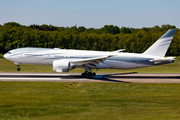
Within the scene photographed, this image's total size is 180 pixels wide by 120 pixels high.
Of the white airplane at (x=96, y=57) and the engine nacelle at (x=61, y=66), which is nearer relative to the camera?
the engine nacelle at (x=61, y=66)

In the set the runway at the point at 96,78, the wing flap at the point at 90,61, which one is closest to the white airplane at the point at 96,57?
the wing flap at the point at 90,61

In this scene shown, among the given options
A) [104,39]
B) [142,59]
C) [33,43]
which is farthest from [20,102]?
[104,39]

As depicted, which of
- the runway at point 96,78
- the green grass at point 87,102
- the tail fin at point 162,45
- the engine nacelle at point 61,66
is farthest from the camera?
the tail fin at point 162,45

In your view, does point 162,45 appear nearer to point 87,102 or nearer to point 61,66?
point 61,66

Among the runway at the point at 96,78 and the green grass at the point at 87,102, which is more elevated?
the runway at the point at 96,78

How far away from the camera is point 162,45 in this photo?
39906mm

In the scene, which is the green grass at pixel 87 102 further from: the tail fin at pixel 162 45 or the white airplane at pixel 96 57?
the tail fin at pixel 162 45

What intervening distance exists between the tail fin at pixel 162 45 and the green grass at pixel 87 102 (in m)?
9.07

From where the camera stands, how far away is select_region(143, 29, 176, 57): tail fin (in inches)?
1560

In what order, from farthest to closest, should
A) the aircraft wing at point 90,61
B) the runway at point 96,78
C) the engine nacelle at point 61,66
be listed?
the engine nacelle at point 61,66
the aircraft wing at point 90,61
the runway at point 96,78

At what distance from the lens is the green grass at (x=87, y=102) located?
18.3 metres

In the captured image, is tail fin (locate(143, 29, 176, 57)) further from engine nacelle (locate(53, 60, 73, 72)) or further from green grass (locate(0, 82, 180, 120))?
engine nacelle (locate(53, 60, 73, 72))

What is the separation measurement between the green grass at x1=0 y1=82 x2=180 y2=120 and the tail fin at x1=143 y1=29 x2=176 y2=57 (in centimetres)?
907

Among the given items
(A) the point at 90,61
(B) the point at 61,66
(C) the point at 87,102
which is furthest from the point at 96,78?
(C) the point at 87,102
